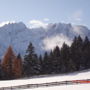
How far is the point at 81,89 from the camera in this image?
40594mm

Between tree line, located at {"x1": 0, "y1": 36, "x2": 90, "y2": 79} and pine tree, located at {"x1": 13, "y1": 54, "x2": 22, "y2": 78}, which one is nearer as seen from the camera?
pine tree, located at {"x1": 13, "y1": 54, "x2": 22, "y2": 78}

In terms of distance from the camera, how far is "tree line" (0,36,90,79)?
79312mm

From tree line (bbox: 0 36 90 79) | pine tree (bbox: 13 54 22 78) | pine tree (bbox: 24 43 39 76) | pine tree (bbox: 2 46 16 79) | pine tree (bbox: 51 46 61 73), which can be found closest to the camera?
pine tree (bbox: 2 46 16 79)

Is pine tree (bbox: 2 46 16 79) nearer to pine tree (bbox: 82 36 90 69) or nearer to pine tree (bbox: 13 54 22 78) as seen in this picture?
pine tree (bbox: 13 54 22 78)

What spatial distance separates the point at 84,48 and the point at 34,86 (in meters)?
42.9

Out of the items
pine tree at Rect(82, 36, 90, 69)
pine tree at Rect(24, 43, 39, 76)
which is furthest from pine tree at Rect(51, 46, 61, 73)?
pine tree at Rect(82, 36, 90, 69)

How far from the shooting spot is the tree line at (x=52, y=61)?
7931 centimetres

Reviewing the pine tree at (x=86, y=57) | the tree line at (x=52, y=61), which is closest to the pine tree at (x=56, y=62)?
the tree line at (x=52, y=61)

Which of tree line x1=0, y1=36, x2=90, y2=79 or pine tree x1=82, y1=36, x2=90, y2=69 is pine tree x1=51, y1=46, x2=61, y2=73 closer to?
tree line x1=0, y1=36, x2=90, y2=79

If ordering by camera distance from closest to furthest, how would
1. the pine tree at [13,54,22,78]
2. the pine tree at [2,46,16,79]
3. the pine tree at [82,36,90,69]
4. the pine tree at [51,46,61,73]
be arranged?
1. the pine tree at [2,46,16,79]
2. the pine tree at [13,54,22,78]
3. the pine tree at [82,36,90,69]
4. the pine tree at [51,46,61,73]

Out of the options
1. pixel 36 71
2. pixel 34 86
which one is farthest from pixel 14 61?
pixel 34 86

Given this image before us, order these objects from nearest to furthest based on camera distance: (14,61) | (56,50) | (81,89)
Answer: (81,89) < (14,61) < (56,50)

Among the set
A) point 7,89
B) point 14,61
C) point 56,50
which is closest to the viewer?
point 7,89

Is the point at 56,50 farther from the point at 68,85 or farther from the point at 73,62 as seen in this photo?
the point at 68,85
